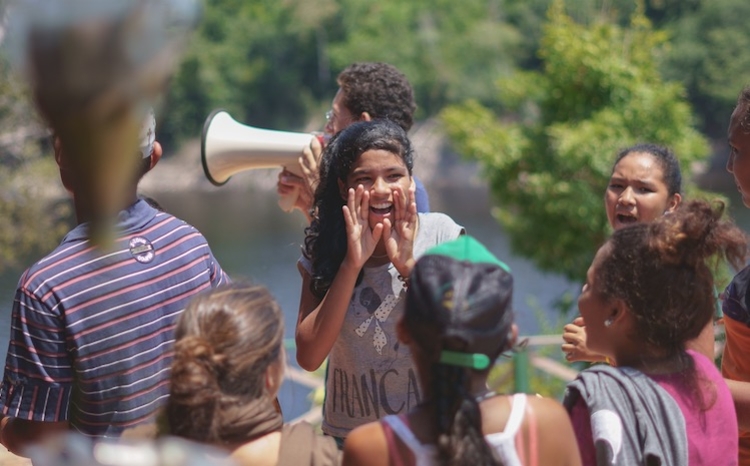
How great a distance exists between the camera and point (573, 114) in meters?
10.9

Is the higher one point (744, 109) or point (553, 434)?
point (744, 109)

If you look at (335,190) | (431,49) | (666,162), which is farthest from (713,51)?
(335,190)

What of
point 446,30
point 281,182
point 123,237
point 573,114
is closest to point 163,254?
point 123,237

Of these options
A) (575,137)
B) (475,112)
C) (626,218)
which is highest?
(626,218)

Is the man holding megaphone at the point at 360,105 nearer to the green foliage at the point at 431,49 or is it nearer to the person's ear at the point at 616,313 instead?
the person's ear at the point at 616,313

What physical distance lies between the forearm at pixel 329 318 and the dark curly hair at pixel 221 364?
1.65 feet

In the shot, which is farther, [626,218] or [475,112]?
[475,112]

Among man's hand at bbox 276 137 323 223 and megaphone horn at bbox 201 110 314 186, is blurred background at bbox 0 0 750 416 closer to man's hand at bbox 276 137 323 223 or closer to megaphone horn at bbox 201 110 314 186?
megaphone horn at bbox 201 110 314 186

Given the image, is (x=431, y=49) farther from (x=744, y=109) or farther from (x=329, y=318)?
(x=329, y=318)

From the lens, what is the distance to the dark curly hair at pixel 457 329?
156cm

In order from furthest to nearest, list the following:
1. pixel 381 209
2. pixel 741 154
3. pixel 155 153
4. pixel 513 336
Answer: pixel 381 209 < pixel 741 154 < pixel 155 153 < pixel 513 336

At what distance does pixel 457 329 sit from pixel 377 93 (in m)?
1.66

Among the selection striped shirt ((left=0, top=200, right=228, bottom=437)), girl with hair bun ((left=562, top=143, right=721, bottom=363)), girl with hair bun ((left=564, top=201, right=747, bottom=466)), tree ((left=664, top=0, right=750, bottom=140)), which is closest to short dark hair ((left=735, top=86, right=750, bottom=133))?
girl with hair bun ((left=564, top=201, right=747, bottom=466))

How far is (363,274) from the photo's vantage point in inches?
95.3
